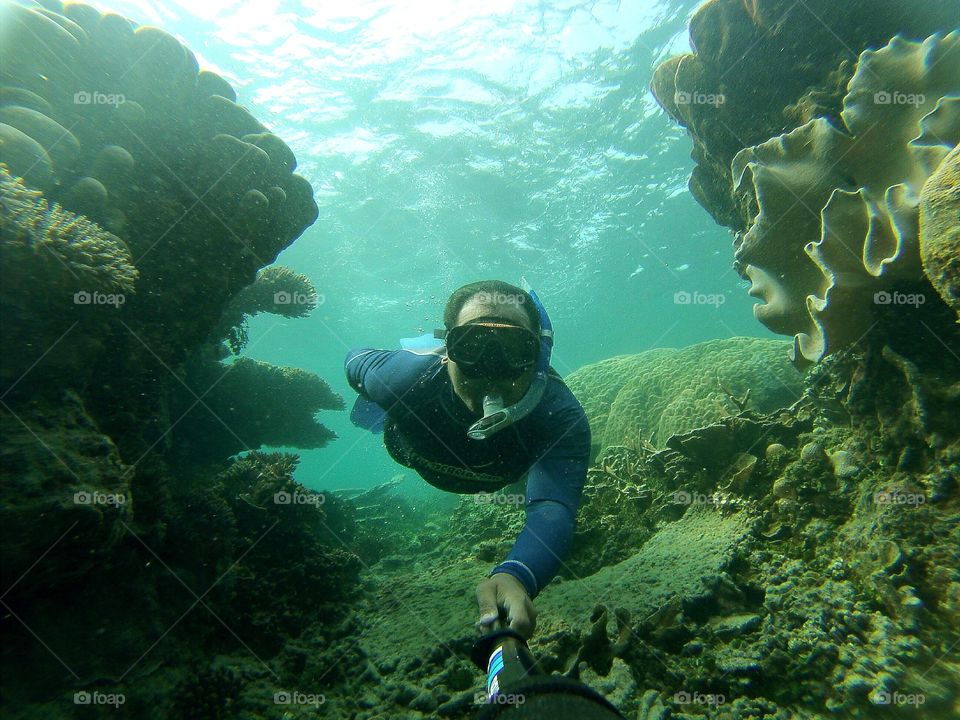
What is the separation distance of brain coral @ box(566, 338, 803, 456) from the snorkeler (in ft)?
13.6

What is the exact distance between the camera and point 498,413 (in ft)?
10.2

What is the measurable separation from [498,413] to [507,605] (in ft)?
4.45

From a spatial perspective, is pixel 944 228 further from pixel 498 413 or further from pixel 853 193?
pixel 498 413

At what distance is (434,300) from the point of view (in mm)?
33219

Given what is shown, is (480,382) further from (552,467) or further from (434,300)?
(434,300)

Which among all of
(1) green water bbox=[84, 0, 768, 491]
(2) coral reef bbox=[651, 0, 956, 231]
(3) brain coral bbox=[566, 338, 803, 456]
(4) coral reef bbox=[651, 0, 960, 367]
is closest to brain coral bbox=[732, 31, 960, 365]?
(4) coral reef bbox=[651, 0, 960, 367]

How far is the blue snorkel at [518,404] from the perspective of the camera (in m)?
3.10

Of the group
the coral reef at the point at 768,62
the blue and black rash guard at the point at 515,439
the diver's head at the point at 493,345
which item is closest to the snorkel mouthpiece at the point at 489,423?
the diver's head at the point at 493,345

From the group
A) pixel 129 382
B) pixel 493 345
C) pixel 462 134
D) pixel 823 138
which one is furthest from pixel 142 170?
pixel 462 134

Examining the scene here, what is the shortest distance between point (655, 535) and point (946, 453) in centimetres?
256

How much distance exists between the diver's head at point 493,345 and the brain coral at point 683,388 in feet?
14.5

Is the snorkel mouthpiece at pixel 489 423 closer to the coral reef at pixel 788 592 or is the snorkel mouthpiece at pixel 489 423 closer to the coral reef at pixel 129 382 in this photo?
the coral reef at pixel 788 592

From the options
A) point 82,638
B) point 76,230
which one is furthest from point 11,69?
point 82,638

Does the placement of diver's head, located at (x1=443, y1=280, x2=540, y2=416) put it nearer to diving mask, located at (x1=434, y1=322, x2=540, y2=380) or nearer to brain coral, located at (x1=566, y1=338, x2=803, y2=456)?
diving mask, located at (x1=434, y1=322, x2=540, y2=380)
